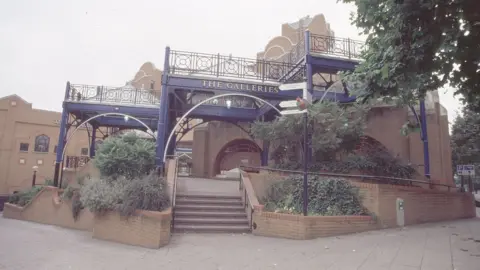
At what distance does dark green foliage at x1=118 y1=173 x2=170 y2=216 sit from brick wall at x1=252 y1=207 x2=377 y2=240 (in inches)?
91.8

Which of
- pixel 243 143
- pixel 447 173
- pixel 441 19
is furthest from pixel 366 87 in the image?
pixel 243 143

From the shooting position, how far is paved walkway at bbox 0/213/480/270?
17.8ft

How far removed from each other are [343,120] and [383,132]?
6.10 m

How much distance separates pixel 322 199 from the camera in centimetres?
820

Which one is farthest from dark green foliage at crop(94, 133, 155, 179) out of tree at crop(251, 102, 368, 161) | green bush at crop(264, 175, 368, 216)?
green bush at crop(264, 175, 368, 216)

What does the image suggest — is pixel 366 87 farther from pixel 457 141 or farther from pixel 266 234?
pixel 457 141

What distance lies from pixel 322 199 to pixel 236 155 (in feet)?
39.8

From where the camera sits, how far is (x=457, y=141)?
58.0ft

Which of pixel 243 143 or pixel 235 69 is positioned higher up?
pixel 235 69

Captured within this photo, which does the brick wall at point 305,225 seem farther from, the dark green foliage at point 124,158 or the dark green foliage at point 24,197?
the dark green foliage at point 24,197

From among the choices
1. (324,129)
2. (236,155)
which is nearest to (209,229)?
(324,129)

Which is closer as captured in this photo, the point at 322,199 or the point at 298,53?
the point at 322,199

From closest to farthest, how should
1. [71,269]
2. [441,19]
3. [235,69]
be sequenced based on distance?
[441,19]
[71,269]
[235,69]

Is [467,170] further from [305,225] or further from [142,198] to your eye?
[142,198]
